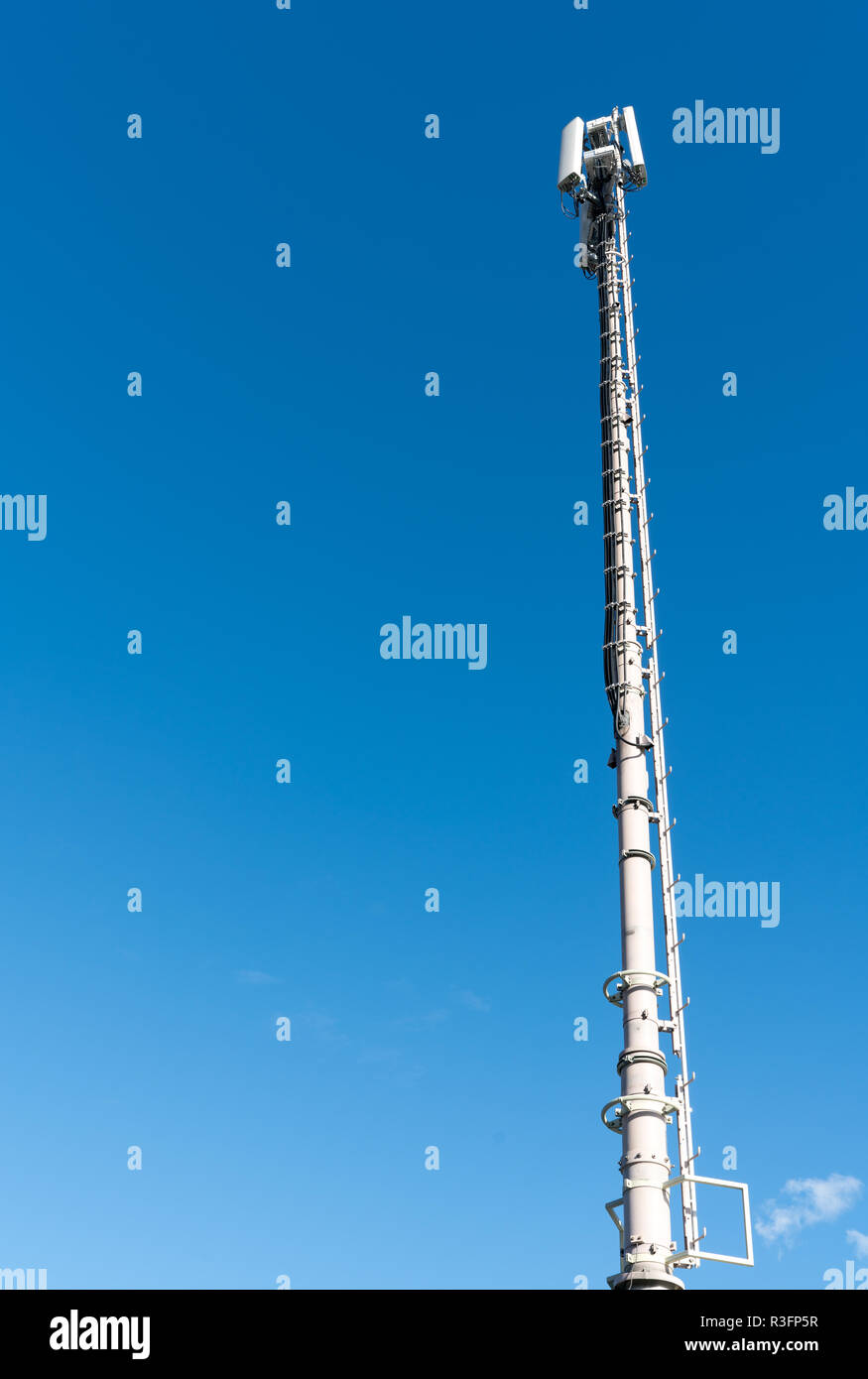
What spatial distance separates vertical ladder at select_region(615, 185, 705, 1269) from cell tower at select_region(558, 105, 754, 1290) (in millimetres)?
39

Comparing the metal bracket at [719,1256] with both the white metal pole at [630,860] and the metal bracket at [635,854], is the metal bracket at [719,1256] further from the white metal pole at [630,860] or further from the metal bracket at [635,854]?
the metal bracket at [635,854]

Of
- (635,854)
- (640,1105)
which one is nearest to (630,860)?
(635,854)

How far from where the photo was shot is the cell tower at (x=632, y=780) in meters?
31.0

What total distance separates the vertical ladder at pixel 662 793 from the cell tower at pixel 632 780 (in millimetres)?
39

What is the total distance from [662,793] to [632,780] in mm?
1368

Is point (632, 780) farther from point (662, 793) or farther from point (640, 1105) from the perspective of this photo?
point (640, 1105)

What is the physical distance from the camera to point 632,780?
121 feet

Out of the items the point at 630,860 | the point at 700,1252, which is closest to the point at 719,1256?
the point at 700,1252

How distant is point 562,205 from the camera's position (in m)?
47.1

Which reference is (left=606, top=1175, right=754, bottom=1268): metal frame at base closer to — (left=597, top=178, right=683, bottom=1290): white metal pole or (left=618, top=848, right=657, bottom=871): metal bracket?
(left=597, top=178, right=683, bottom=1290): white metal pole

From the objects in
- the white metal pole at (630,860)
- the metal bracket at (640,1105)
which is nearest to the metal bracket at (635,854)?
the white metal pole at (630,860)

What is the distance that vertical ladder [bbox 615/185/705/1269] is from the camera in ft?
105

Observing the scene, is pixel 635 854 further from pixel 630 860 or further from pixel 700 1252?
pixel 700 1252

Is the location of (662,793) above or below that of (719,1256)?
above
